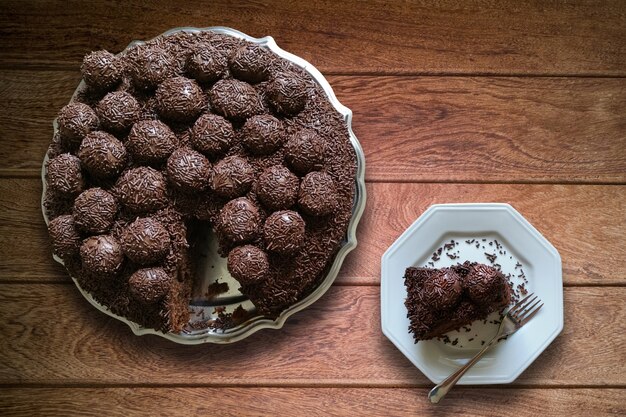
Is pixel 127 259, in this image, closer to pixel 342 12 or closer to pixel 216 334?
pixel 216 334

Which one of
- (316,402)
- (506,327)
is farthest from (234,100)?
(506,327)

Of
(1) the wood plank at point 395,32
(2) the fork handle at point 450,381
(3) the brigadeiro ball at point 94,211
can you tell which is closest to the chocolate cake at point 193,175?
(3) the brigadeiro ball at point 94,211

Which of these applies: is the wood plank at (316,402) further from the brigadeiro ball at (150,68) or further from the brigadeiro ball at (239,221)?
the brigadeiro ball at (150,68)

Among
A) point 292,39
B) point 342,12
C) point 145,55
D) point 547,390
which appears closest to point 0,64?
point 145,55

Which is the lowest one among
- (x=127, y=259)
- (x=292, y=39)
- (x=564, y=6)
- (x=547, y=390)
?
(x=547, y=390)

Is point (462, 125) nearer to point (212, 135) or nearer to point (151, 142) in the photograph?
point (212, 135)

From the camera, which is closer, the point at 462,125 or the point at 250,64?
the point at 250,64

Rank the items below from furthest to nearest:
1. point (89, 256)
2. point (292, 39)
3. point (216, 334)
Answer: point (292, 39) < point (216, 334) < point (89, 256)
